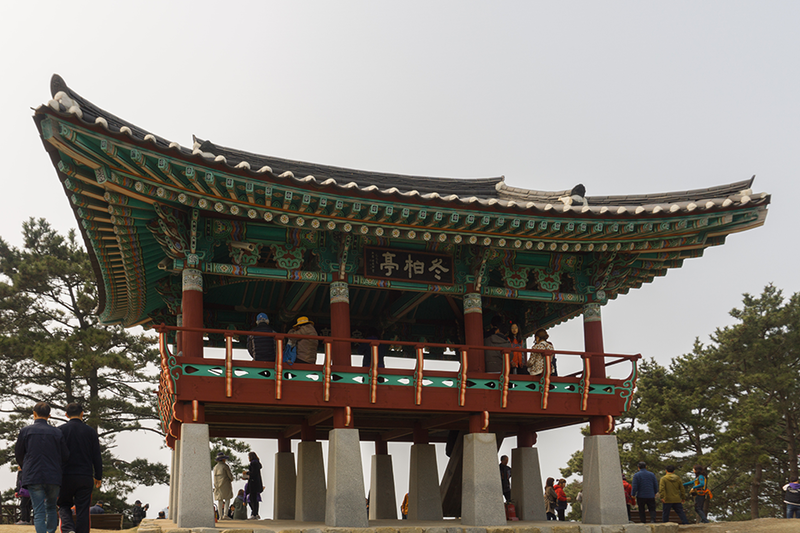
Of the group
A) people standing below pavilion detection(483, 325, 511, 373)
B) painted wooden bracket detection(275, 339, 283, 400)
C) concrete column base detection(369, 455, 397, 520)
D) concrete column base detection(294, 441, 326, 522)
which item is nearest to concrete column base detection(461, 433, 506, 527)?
people standing below pavilion detection(483, 325, 511, 373)

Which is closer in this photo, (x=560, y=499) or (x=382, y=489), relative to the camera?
(x=382, y=489)

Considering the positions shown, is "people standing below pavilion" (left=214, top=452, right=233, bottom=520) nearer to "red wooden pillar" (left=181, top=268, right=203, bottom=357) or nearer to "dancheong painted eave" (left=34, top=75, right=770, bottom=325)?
"dancheong painted eave" (left=34, top=75, right=770, bottom=325)

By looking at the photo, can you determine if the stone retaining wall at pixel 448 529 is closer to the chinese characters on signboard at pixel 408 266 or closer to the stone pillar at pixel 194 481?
the stone pillar at pixel 194 481

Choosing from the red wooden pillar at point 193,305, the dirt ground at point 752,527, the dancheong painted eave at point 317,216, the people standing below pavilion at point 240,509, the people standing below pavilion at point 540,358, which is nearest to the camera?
the dancheong painted eave at point 317,216

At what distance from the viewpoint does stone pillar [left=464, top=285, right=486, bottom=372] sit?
47.0 feet

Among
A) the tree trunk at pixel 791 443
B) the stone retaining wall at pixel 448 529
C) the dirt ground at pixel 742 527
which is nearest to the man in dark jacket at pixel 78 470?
the stone retaining wall at pixel 448 529

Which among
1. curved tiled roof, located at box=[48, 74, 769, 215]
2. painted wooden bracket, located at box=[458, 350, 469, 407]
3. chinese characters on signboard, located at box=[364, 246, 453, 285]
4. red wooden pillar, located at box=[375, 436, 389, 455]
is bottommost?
red wooden pillar, located at box=[375, 436, 389, 455]

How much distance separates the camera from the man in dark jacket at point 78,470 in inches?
343

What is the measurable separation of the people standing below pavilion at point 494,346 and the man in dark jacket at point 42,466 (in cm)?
874

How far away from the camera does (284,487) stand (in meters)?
16.9

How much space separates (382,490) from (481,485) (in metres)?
5.02

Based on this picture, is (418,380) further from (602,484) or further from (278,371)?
(602,484)

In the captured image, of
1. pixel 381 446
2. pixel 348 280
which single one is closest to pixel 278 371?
pixel 348 280

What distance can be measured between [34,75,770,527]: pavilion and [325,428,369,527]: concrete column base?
0.08ft
